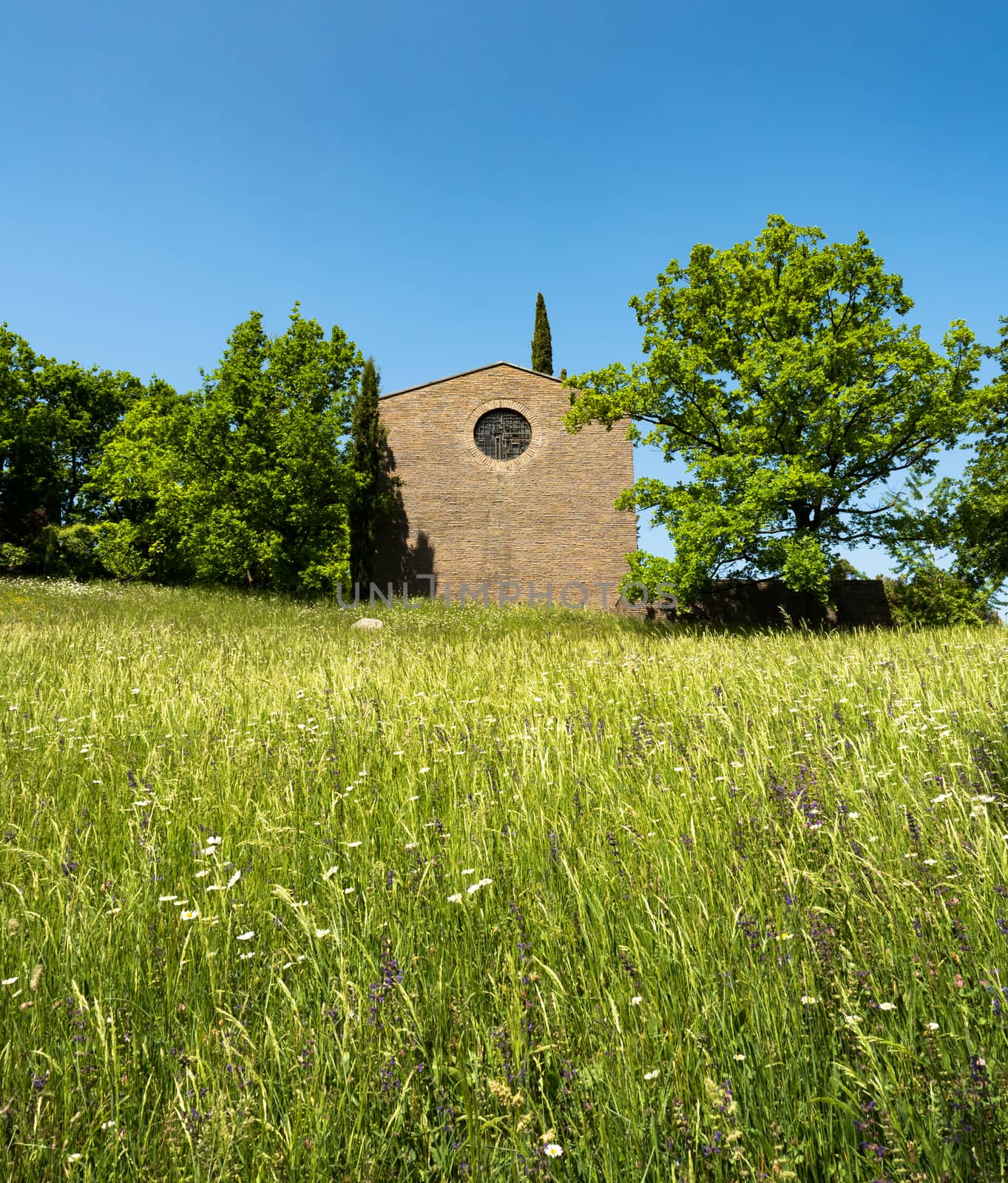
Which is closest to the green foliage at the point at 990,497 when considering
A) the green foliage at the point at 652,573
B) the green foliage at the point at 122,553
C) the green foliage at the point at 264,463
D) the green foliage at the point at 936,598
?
the green foliage at the point at 936,598

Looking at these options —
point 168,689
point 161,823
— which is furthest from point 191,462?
point 161,823

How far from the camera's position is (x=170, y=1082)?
175 cm

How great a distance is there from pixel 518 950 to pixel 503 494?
2861cm

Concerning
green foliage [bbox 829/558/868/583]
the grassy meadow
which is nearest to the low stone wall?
green foliage [bbox 829/558/868/583]

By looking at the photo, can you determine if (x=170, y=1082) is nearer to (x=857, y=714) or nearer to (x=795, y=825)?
(x=795, y=825)

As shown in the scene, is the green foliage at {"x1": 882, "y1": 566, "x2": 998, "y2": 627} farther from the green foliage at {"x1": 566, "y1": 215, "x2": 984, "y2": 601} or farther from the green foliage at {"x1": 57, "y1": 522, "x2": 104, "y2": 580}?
the green foliage at {"x1": 57, "y1": 522, "x2": 104, "y2": 580}

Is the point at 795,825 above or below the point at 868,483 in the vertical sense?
below

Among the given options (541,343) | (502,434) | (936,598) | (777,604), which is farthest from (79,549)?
(936,598)

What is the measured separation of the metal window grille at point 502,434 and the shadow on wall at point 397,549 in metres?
4.34

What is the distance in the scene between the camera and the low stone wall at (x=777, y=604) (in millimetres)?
19031

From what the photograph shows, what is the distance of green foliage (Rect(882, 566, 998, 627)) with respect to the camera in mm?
23547

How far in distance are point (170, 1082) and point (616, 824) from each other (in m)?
1.83

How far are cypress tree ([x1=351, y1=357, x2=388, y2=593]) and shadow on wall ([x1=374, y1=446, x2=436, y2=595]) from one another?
1.69 feet

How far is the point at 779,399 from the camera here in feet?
48.2
